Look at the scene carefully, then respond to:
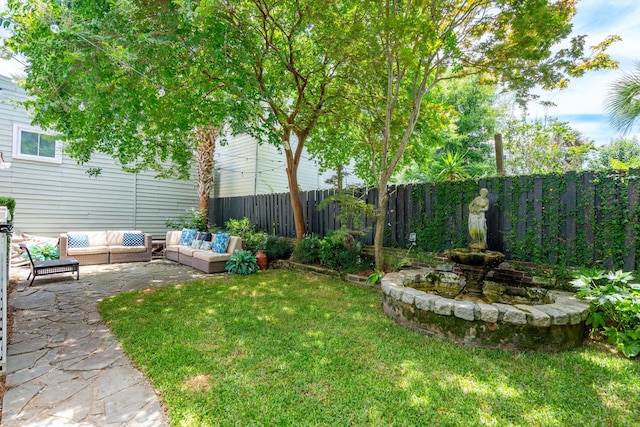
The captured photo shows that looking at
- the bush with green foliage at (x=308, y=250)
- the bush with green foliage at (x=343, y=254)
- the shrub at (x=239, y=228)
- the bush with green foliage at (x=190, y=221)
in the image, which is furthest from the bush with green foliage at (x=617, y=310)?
the bush with green foliage at (x=190, y=221)

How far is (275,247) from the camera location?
293 inches

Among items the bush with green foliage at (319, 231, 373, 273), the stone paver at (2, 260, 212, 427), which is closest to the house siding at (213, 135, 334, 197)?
the bush with green foliage at (319, 231, 373, 273)

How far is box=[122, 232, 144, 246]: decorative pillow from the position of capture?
27.1ft

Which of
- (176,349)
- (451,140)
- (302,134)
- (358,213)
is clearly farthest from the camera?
(451,140)

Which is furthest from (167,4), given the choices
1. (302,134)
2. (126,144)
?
(302,134)

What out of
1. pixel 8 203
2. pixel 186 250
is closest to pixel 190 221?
pixel 186 250

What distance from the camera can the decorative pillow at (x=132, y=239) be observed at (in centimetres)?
825

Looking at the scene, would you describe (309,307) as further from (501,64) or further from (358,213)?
(501,64)

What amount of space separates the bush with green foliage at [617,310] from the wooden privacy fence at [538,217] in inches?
24.1

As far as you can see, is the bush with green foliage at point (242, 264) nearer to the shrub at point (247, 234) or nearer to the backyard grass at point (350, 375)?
the shrub at point (247, 234)

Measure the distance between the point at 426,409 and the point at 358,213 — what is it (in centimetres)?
391

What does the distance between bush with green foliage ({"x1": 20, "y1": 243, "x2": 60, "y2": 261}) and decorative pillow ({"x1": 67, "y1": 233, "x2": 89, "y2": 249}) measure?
33 centimetres

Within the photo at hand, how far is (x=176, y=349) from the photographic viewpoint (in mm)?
2957

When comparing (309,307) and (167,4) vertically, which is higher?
(167,4)
